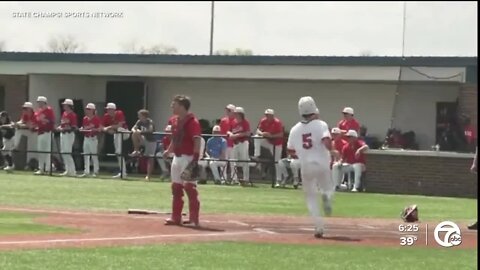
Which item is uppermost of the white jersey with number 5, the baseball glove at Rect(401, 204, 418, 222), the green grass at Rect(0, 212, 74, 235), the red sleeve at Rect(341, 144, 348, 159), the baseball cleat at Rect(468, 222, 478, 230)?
the white jersey with number 5

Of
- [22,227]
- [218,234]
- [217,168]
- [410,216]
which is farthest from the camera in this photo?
[217,168]

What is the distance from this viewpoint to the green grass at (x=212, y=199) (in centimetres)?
1600

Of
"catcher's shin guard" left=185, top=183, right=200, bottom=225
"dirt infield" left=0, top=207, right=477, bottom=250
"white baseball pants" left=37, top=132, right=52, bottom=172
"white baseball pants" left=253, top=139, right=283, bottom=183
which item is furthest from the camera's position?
"white baseball pants" left=37, top=132, right=52, bottom=172

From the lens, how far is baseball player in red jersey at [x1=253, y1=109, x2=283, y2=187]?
74.2 ft

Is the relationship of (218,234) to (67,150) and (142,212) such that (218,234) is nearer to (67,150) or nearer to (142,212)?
(142,212)

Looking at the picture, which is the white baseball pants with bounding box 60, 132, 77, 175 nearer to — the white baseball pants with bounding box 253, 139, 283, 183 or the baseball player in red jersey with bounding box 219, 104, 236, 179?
the baseball player in red jersey with bounding box 219, 104, 236, 179

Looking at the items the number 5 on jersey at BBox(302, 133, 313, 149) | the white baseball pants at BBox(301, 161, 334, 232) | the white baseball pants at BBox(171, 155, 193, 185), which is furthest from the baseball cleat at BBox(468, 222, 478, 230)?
the white baseball pants at BBox(171, 155, 193, 185)

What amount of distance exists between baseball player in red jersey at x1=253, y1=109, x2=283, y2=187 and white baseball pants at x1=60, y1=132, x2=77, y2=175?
472cm

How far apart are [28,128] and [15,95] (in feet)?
6.89

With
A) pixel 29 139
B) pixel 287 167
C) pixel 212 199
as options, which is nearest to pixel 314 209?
pixel 212 199

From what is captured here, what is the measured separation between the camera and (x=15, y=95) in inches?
1031

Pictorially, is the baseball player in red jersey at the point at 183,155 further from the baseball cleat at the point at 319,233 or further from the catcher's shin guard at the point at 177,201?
the baseball cleat at the point at 319,233

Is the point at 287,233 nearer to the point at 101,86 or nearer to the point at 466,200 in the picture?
the point at 466,200

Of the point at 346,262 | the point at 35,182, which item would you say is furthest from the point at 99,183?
the point at 346,262
